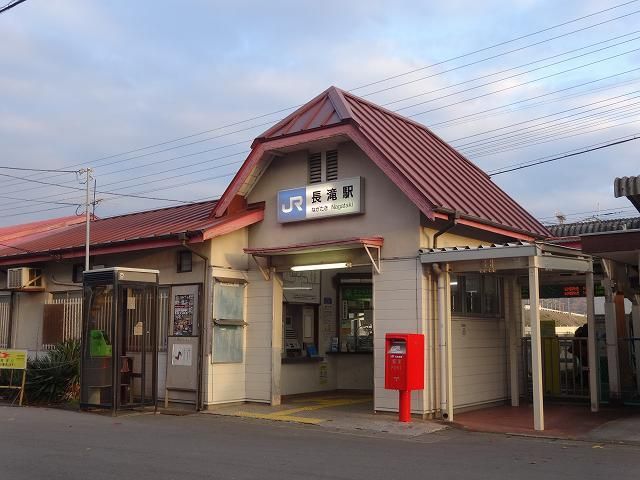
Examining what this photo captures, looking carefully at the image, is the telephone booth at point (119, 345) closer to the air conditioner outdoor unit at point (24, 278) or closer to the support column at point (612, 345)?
the air conditioner outdoor unit at point (24, 278)

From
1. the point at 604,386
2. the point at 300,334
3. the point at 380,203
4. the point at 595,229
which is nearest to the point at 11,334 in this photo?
the point at 300,334

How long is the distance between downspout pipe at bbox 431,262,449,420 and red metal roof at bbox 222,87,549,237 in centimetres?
126

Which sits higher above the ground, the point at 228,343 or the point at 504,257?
the point at 504,257

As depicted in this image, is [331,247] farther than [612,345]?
No

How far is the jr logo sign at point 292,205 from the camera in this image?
584 inches

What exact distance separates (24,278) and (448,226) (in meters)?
11.2

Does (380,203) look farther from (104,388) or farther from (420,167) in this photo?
(104,388)

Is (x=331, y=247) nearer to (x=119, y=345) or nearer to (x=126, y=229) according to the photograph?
(x=119, y=345)

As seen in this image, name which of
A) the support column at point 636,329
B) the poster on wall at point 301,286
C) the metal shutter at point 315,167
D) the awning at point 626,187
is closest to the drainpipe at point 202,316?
the poster on wall at point 301,286

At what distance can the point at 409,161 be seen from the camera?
1417 cm

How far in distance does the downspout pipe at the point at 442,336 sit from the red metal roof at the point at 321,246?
124 cm

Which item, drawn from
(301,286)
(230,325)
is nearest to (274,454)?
(230,325)

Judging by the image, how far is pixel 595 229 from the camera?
77.5ft

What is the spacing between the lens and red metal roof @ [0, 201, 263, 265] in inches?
580
